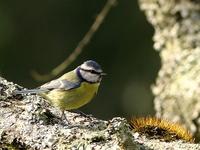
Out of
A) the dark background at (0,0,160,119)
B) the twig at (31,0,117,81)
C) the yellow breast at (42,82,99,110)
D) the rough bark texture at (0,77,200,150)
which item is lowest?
the rough bark texture at (0,77,200,150)

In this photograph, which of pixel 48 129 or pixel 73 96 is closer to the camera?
pixel 48 129

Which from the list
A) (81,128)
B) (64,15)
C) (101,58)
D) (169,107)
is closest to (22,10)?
(64,15)

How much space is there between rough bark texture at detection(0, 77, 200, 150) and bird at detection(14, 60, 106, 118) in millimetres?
742

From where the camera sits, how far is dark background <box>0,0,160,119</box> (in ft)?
36.6

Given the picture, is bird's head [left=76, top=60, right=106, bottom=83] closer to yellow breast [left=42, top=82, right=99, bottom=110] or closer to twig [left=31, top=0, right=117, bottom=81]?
yellow breast [left=42, top=82, right=99, bottom=110]

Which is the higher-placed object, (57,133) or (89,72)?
(89,72)

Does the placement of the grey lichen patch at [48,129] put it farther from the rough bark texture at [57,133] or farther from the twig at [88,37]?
the twig at [88,37]

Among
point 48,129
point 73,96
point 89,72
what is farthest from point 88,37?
point 48,129

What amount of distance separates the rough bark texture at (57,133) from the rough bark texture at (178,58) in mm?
1504

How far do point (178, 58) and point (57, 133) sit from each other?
2.19m

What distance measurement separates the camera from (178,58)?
17.5 feet

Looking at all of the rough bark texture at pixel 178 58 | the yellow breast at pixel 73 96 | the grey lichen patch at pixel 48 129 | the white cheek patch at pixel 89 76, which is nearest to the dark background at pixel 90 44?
the rough bark texture at pixel 178 58

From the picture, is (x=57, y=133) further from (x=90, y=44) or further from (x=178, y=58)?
(x=90, y=44)

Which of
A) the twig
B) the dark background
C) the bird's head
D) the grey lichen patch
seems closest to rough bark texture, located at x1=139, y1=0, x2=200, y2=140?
the twig
